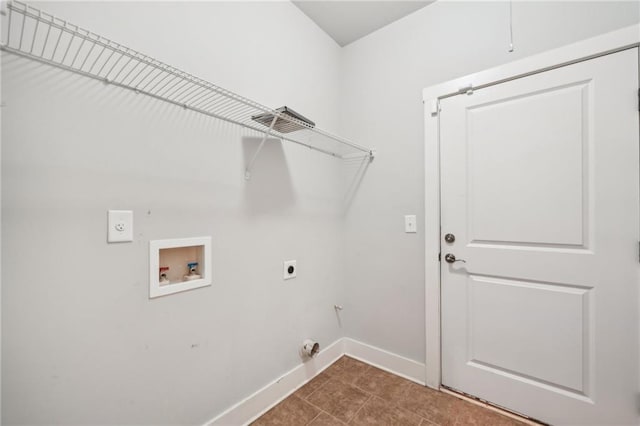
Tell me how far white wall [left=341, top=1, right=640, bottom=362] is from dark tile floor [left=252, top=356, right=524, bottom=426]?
25 centimetres

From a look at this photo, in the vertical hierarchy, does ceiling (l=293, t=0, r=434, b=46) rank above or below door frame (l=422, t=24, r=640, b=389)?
above

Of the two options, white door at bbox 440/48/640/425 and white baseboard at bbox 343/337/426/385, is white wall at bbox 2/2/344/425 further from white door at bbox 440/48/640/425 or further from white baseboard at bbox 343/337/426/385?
white door at bbox 440/48/640/425

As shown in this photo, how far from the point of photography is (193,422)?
3.93 ft

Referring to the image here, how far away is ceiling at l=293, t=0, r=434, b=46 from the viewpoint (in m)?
1.75

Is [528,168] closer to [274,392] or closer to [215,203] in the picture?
[215,203]

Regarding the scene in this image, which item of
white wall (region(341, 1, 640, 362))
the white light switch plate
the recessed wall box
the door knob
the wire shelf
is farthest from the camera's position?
the door knob

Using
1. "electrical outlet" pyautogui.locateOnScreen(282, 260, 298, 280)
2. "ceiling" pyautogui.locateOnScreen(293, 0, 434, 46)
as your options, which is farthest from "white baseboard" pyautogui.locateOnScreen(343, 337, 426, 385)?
"ceiling" pyautogui.locateOnScreen(293, 0, 434, 46)

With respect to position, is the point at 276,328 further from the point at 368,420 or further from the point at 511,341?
the point at 511,341

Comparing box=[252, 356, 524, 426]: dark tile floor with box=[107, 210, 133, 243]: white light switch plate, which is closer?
box=[107, 210, 133, 243]: white light switch plate

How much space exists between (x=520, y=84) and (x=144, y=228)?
2007 mm

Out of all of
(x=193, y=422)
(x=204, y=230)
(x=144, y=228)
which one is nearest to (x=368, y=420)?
(x=193, y=422)

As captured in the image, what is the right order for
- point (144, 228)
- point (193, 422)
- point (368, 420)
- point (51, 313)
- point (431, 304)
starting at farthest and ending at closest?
point (431, 304) → point (368, 420) → point (193, 422) → point (144, 228) → point (51, 313)

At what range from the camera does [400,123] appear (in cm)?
188

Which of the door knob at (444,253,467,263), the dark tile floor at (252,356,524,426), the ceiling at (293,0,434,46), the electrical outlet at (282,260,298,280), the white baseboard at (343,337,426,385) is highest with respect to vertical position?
the ceiling at (293,0,434,46)
